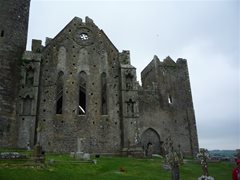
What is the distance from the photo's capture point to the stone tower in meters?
21.4

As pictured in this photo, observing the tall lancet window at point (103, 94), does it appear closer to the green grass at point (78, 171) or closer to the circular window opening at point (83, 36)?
the circular window opening at point (83, 36)

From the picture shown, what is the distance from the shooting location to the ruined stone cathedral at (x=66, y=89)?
22.2 m

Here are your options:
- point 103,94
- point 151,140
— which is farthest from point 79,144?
point 151,140

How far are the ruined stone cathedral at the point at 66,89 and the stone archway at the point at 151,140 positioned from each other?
699cm

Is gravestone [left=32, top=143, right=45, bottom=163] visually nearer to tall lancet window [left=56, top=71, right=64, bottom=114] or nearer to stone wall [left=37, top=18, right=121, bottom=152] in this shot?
stone wall [left=37, top=18, right=121, bottom=152]

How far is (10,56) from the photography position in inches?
923

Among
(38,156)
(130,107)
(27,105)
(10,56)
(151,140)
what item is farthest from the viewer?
(151,140)

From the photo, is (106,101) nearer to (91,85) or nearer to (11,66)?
(91,85)

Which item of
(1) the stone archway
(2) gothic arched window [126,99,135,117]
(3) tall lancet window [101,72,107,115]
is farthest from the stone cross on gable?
(1) the stone archway

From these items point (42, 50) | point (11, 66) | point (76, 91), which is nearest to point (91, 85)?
point (76, 91)

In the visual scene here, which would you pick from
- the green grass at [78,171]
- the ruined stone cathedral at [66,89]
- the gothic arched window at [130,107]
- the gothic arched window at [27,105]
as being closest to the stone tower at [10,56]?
the ruined stone cathedral at [66,89]

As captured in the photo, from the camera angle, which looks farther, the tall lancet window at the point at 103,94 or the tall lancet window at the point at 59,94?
the tall lancet window at the point at 103,94

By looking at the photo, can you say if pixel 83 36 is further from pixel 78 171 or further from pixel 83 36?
pixel 78 171

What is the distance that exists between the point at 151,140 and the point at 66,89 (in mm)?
12276
